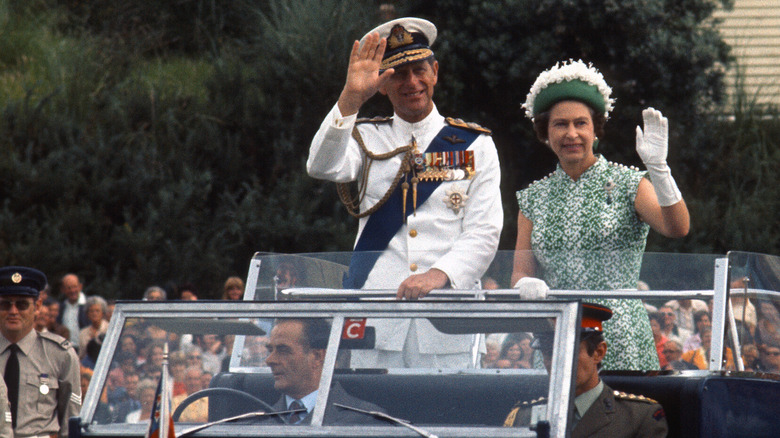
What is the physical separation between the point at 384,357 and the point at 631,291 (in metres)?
1.15

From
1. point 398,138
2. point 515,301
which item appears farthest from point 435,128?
point 515,301

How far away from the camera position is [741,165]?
17953mm

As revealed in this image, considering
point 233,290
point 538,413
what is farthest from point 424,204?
point 233,290

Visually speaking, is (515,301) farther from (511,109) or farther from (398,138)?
(511,109)

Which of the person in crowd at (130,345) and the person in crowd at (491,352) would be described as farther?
the person in crowd at (130,345)

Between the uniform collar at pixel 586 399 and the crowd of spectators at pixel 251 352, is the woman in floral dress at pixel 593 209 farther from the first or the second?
the uniform collar at pixel 586 399

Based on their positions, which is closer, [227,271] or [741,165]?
[227,271]

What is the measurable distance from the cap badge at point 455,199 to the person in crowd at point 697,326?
1098 mm

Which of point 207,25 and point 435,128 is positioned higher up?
point 207,25

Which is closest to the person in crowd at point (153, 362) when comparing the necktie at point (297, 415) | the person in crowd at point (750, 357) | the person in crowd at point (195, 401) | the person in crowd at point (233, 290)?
the person in crowd at point (195, 401)

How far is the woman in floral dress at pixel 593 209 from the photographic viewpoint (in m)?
4.52

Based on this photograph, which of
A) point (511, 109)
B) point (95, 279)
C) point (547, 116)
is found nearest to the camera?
point (547, 116)

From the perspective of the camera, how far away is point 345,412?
371 cm

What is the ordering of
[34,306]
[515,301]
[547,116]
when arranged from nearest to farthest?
[515,301]
[547,116]
[34,306]
